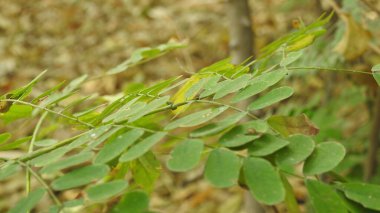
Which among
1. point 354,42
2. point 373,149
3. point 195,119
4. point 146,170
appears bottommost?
point 373,149

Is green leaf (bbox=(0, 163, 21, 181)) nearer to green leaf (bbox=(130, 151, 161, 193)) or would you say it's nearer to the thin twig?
the thin twig

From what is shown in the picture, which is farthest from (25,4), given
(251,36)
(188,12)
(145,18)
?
(251,36)

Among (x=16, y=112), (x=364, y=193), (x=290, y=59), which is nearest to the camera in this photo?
(x=364, y=193)

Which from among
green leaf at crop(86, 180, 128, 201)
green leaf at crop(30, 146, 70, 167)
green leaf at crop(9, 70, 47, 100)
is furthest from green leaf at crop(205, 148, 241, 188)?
green leaf at crop(9, 70, 47, 100)

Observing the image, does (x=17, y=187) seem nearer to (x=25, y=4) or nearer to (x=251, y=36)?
(x=251, y=36)

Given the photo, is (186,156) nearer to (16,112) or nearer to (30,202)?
(30,202)

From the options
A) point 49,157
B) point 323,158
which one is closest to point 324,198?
point 323,158

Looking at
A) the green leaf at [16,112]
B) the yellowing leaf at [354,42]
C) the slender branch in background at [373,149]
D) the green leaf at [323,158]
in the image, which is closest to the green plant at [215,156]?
the green leaf at [323,158]
